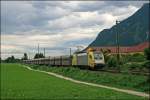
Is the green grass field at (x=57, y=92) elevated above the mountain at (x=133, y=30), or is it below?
below

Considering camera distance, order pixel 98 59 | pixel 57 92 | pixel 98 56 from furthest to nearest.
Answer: pixel 98 56, pixel 98 59, pixel 57 92

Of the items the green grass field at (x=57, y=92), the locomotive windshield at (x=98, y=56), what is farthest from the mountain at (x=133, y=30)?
the green grass field at (x=57, y=92)

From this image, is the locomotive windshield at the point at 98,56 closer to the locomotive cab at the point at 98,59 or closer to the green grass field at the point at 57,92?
the locomotive cab at the point at 98,59

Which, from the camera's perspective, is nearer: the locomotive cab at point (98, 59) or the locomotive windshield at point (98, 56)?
the locomotive cab at point (98, 59)

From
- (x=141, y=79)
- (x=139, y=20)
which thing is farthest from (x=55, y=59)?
(x=139, y=20)

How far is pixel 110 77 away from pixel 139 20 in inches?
5703

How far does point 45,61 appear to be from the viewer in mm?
113000

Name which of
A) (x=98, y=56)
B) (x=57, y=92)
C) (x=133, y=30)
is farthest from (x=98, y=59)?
(x=133, y=30)

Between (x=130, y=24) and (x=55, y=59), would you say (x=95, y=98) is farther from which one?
(x=130, y=24)

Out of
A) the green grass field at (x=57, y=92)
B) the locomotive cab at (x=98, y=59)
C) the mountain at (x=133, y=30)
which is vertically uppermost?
the mountain at (x=133, y=30)

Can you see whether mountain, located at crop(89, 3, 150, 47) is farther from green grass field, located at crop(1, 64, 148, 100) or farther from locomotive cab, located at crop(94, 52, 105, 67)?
green grass field, located at crop(1, 64, 148, 100)

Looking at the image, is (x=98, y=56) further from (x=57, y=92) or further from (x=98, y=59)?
(x=57, y=92)

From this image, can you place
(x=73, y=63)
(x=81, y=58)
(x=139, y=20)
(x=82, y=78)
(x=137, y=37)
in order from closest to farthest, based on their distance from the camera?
(x=82, y=78)
(x=81, y=58)
(x=73, y=63)
(x=137, y=37)
(x=139, y=20)

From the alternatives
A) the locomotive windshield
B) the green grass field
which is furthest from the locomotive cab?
the green grass field
